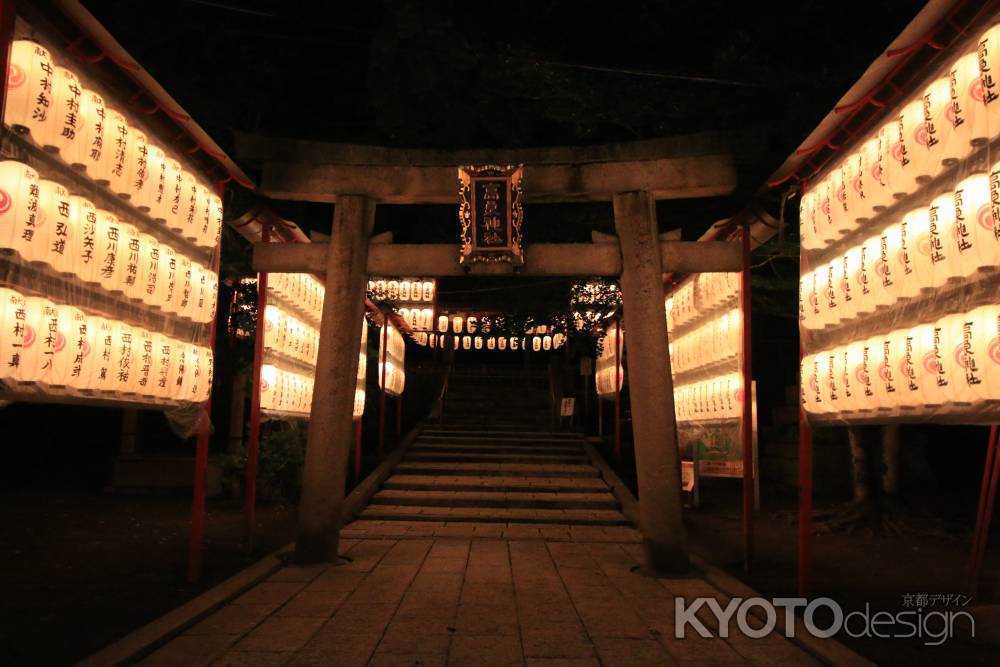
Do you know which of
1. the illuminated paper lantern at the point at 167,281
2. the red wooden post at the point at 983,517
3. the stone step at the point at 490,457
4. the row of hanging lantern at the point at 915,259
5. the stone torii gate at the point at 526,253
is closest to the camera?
the row of hanging lantern at the point at 915,259

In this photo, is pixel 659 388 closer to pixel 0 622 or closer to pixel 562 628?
pixel 562 628

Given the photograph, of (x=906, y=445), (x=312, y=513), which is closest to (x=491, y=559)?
(x=312, y=513)

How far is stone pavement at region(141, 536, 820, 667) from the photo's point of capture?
510 centimetres

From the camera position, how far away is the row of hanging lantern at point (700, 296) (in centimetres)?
964

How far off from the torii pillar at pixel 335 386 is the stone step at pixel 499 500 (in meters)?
4.29

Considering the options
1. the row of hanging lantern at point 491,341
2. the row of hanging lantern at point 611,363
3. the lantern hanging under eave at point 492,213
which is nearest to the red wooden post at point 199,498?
the lantern hanging under eave at point 492,213

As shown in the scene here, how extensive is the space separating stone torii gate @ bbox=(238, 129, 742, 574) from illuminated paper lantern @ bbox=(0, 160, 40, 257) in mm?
4289

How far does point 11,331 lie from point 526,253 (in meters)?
5.82

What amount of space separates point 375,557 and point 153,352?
13.1ft

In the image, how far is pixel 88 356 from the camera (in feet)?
17.9

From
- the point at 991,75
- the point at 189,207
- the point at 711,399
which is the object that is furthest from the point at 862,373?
the point at 189,207

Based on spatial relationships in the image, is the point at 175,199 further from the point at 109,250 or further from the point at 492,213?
the point at 492,213

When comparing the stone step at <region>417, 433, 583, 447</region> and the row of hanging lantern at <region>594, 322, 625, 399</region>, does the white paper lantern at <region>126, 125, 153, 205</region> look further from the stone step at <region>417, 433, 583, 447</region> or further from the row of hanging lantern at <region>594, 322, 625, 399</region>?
the row of hanging lantern at <region>594, 322, 625, 399</region>

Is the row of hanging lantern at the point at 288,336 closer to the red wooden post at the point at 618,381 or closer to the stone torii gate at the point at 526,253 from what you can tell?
the stone torii gate at the point at 526,253
